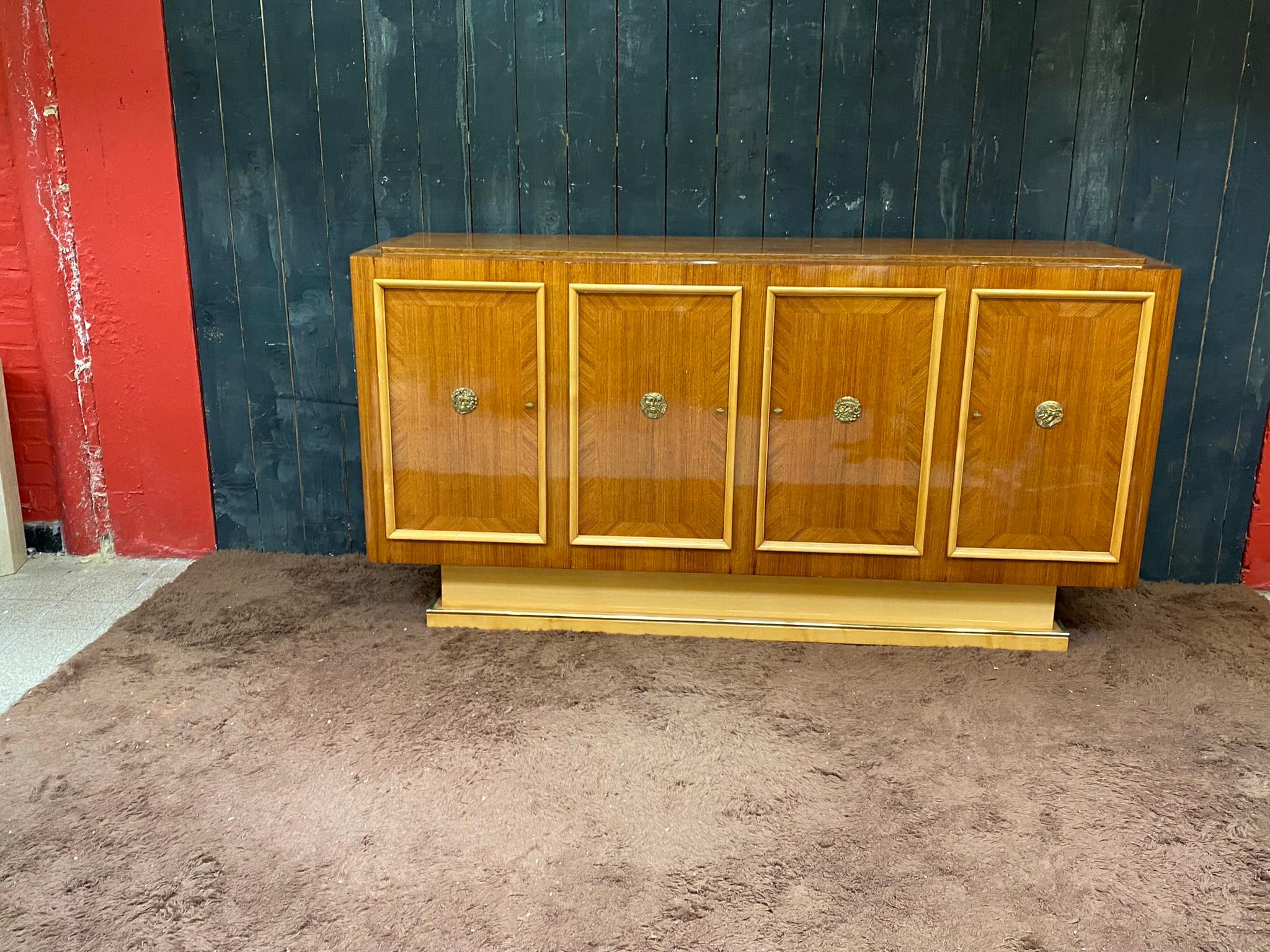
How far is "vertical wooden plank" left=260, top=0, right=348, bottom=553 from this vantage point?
9.49ft

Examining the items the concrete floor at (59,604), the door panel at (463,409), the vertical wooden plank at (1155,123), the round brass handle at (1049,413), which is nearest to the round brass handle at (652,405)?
the door panel at (463,409)

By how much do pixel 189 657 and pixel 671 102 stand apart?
1.92 meters

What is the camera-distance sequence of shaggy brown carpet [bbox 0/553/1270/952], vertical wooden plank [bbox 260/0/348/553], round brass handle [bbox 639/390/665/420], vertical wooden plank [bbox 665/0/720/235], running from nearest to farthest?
shaggy brown carpet [bbox 0/553/1270/952]
round brass handle [bbox 639/390/665/420]
vertical wooden plank [bbox 665/0/720/235]
vertical wooden plank [bbox 260/0/348/553]

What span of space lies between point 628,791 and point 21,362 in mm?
2338

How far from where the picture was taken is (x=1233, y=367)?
9.59 ft

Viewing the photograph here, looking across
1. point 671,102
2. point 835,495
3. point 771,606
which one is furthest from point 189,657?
point 671,102

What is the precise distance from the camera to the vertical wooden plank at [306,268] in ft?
9.49

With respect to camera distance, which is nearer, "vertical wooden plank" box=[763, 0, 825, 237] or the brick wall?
"vertical wooden plank" box=[763, 0, 825, 237]

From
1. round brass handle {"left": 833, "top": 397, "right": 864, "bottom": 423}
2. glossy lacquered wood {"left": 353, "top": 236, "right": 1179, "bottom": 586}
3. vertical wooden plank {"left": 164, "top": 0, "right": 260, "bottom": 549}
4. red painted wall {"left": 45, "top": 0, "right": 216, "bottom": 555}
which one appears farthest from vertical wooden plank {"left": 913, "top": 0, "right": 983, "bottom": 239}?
red painted wall {"left": 45, "top": 0, "right": 216, "bottom": 555}

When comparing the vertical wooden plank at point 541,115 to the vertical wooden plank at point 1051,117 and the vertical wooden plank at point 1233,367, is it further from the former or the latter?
the vertical wooden plank at point 1233,367

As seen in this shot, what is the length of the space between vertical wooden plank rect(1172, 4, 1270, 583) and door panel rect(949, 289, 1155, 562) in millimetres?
671

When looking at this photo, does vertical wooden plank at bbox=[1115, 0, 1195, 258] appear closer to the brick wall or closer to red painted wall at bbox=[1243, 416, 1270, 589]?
red painted wall at bbox=[1243, 416, 1270, 589]

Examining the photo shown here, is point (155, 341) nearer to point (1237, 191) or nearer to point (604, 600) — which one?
point (604, 600)

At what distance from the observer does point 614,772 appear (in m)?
2.12
